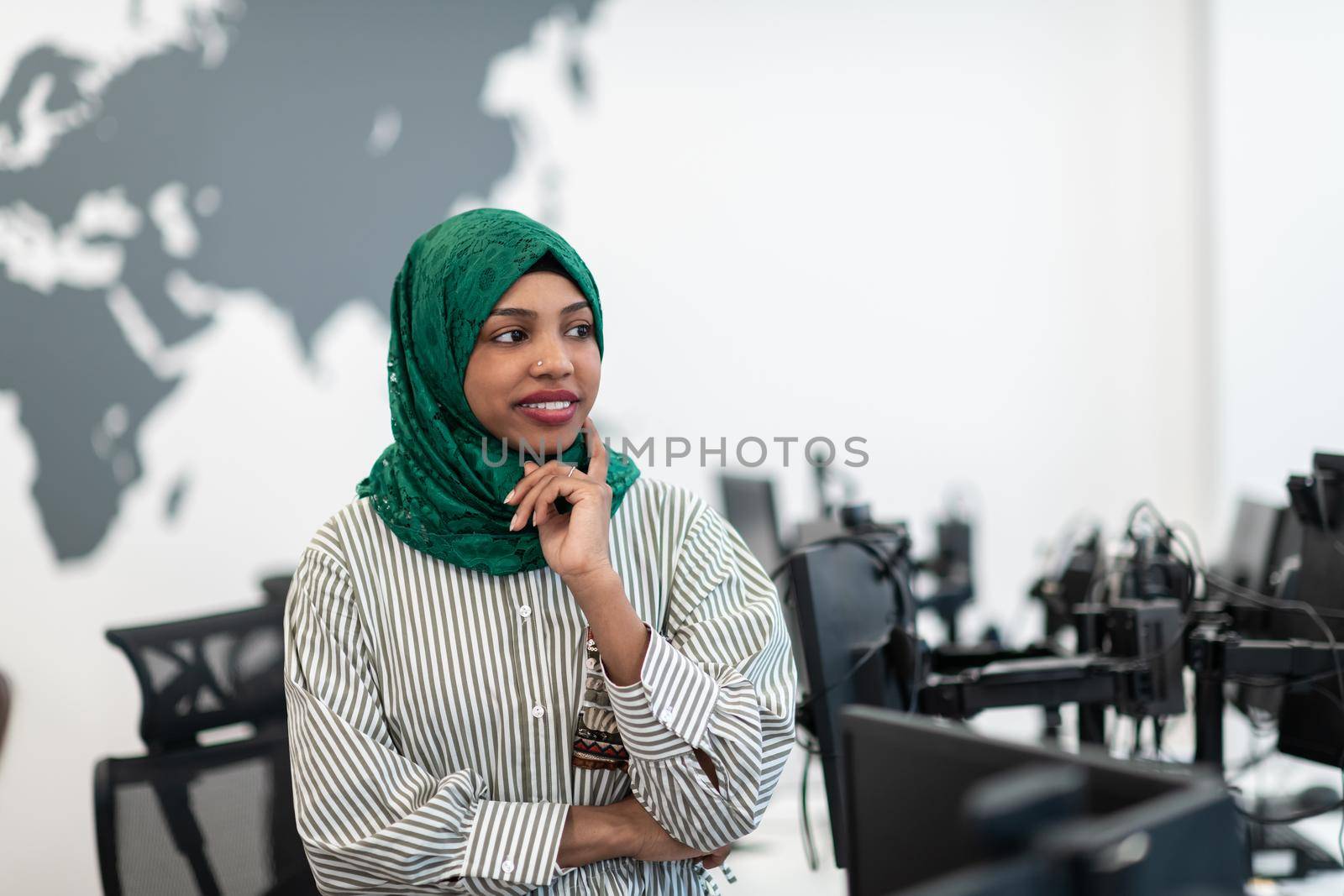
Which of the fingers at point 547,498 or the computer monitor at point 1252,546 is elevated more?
the fingers at point 547,498

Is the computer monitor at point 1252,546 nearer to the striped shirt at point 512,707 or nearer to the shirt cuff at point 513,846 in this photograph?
the striped shirt at point 512,707

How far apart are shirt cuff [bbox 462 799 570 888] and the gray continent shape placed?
226 cm

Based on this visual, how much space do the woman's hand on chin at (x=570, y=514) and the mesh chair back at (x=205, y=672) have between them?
2.65 ft

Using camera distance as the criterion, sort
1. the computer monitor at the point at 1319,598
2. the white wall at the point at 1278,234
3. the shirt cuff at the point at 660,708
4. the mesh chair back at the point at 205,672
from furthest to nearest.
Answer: the white wall at the point at 1278,234 → the computer monitor at the point at 1319,598 → the mesh chair back at the point at 205,672 → the shirt cuff at the point at 660,708

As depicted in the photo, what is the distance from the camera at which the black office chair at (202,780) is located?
1681 millimetres

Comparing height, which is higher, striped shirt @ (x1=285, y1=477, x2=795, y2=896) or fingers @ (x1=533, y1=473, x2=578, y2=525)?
fingers @ (x1=533, y1=473, x2=578, y2=525)

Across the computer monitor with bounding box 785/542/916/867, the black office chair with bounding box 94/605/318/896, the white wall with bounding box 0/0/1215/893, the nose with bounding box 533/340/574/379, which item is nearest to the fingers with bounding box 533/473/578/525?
the nose with bounding box 533/340/574/379

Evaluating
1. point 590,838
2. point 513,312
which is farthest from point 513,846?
point 513,312

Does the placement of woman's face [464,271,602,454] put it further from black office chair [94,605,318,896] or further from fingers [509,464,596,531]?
black office chair [94,605,318,896]

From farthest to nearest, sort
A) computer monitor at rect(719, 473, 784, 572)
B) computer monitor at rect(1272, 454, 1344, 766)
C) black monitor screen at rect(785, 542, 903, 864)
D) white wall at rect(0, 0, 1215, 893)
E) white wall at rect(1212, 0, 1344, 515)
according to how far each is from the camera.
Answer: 1. white wall at rect(1212, 0, 1344, 515)
2. white wall at rect(0, 0, 1215, 893)
3. computer monitor at rect(719, 473, 784, 572)
4. computer monitor at rect(1272, 454, 1344, 766)
5. black monitor screen at rect(785, 542, 903, 864)

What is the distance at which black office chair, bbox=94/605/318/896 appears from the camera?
5.51 ft

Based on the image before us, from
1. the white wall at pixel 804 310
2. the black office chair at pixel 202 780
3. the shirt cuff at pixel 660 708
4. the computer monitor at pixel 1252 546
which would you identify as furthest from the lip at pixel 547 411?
the white wall at pixel 804 310

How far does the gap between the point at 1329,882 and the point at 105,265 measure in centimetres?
334

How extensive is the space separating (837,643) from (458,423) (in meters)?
0.67
